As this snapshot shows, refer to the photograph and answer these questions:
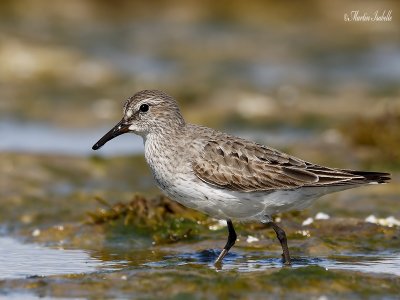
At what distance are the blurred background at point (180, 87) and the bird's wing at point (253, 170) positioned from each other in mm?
1865

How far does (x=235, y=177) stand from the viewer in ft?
31.3

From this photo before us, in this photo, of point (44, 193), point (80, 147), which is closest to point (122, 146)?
point (80, 147)

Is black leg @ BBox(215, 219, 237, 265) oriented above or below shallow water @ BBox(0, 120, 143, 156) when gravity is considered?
below

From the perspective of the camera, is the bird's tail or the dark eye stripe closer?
the bird's tail

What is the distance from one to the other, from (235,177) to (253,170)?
228 mm

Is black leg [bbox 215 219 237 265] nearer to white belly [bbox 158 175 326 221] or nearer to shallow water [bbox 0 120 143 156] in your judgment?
white belly [bbox 158 175 326 221]

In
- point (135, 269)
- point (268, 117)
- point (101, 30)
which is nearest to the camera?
point (135, 269)

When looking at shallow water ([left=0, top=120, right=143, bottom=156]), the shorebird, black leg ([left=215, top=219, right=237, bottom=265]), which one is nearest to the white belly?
the shorebird

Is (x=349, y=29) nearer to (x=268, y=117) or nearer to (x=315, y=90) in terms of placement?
(x=315, y=90)

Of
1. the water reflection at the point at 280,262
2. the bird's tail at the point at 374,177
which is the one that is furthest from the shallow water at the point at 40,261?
the bird's tail at the point at 374,177

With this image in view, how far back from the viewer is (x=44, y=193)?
1335cm

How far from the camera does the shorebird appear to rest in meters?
9.44

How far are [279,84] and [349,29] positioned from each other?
5.62 m

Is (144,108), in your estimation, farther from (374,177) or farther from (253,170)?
(374,177)
